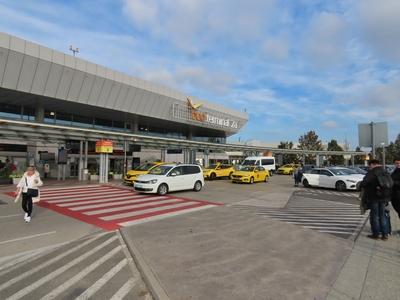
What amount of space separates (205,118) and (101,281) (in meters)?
44.3

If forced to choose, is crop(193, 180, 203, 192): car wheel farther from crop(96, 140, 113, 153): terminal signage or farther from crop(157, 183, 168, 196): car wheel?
crop(96, 140, 113, 153): terminal signage

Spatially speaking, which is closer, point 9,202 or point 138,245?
point 138,245

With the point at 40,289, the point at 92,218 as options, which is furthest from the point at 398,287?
the point at 92,218

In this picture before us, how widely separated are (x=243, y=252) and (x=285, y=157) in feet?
263

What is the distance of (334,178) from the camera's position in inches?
811

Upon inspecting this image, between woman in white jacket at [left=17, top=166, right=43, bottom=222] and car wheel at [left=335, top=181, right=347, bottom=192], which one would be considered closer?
woman in white jacket at [left=17, top=166, right=43, bottom=222]

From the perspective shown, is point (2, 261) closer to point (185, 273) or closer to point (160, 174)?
point (185, 273)

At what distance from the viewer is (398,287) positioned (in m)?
4.28

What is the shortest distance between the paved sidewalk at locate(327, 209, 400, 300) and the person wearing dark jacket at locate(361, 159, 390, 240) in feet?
0.96

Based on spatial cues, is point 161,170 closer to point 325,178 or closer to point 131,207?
point 131,207

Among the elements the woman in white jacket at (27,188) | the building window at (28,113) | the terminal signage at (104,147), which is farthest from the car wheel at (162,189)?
the building window at (28,113)

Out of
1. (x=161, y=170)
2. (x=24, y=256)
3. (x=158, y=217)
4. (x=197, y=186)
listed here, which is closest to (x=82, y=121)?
(x=161, y=170)

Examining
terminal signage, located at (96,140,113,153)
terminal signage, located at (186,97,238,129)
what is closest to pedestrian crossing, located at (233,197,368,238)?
terminal signage, located at (96,140,113,153)

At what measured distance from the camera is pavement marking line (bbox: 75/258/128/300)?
412 cm
